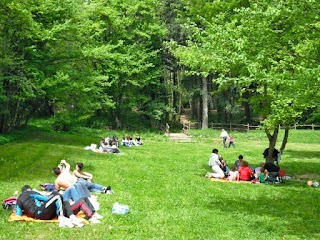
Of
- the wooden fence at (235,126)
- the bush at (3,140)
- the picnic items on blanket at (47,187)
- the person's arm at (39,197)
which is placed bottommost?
the picnic items on blanket at (47,187)

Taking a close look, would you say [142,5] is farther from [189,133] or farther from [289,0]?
Result: [289,0]

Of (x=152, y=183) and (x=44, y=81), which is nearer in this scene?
(x=152, y=183)

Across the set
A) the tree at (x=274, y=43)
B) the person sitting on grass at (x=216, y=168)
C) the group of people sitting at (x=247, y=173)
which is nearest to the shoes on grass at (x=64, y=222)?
the tree at (x=274, y=43)

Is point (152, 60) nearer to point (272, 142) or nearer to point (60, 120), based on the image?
point (60, 120)

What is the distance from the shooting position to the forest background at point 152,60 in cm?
1191

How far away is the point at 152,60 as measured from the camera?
52.2 m

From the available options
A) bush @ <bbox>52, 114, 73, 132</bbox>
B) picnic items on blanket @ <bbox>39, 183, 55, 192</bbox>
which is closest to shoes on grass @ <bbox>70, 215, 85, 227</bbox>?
picnic items on blanket @ <bbox>39, 183, 55, 192</bbox>

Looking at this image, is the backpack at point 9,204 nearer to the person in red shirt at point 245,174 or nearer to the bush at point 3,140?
the person in red shirt at point 245,174

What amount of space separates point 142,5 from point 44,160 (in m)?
31.8

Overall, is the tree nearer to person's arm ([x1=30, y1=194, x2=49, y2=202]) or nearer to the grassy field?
the grassy field

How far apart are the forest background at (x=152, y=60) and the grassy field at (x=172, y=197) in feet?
10.9

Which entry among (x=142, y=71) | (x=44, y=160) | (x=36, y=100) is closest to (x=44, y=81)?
(x=36, y=100)

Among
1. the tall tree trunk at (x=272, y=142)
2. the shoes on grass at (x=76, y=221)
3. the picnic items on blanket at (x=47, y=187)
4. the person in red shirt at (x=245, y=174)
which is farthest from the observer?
the tall tree trunk at (x=272, y=142)

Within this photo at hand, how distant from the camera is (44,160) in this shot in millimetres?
21703
